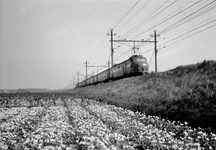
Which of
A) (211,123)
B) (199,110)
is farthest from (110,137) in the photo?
(199,110)

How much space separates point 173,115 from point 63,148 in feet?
21.1

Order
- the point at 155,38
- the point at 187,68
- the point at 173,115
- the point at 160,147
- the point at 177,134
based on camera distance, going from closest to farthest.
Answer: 1. the point at 160,147
2. the point at 177,134
3. the point at 173,115
4. the point at 187,68
5. the point at 155,38

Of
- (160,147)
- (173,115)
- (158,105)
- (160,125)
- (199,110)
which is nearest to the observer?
(160,147)

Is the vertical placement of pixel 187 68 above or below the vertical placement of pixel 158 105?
above

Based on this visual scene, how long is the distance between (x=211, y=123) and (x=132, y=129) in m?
3.11

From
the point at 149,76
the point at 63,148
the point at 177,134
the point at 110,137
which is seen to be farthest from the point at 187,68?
the point at 63,148

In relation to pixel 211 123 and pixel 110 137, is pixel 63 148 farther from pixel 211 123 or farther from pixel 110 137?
pixel 211 123

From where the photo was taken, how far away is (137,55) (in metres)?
32.8

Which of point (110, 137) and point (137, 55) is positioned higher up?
point (137, 55)

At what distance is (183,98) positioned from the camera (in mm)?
11188

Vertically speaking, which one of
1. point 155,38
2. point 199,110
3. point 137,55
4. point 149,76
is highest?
point 155,38

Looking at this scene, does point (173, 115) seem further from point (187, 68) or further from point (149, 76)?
point (149, 76)

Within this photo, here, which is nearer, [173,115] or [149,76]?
[173,115]

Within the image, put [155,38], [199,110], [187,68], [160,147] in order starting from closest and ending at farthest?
1. [160,147]
2. [199,110]
3. [187,68]
4. [155,38]
